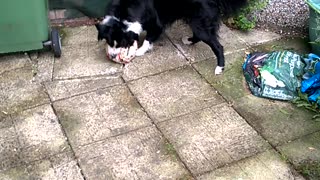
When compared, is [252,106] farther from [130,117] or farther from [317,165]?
[130,117]

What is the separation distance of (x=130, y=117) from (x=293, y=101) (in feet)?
4.00

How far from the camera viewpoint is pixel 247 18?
14.4 ft

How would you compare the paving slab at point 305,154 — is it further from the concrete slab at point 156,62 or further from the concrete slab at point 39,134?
the concrete slab at point 39,134

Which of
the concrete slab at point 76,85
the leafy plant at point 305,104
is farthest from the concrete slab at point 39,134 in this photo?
the leafy plant at point 305,104

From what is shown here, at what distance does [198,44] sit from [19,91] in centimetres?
161

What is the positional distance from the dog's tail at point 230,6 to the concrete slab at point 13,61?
168cm

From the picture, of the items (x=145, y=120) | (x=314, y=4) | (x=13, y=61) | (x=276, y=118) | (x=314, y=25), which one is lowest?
(x=13, y=61)

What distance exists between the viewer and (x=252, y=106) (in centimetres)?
342

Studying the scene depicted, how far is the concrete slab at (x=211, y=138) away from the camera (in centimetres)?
294

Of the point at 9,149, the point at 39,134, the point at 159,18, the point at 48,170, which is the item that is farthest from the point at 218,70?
the point at 9,149

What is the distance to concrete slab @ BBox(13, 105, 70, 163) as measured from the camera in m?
3.01

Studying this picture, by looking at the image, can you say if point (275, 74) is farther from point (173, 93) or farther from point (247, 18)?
point (247, 18)

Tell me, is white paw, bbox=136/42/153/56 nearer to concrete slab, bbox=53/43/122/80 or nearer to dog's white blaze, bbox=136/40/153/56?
dog's white blaze, bbox=136/40/153/56

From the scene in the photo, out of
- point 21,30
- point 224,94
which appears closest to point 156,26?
point 224,94
